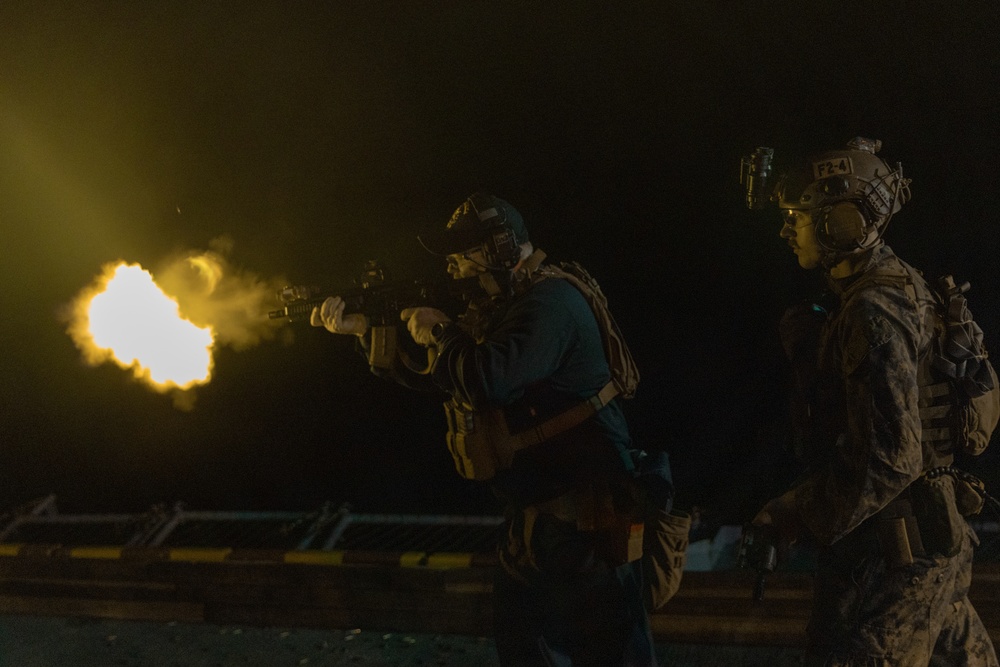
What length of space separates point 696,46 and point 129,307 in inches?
189

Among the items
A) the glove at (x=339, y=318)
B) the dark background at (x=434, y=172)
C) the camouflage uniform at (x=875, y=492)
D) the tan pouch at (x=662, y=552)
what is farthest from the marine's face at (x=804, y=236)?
the glove at (x=339, y=318)

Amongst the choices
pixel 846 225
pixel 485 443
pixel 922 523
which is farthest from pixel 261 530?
pixel 846 225

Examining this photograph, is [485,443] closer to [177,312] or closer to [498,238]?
[498,238]

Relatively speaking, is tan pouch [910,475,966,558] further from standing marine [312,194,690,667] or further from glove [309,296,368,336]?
glove [309,296,368,336]

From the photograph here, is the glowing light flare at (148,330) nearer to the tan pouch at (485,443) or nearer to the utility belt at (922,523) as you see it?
the tan pouch at (485,443)

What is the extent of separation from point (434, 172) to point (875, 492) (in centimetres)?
442

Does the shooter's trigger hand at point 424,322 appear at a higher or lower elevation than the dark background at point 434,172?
lower

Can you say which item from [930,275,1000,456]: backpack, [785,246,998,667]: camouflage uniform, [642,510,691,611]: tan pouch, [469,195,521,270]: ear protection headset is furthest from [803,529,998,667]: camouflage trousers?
[469,195,521,270]: ear protection headset

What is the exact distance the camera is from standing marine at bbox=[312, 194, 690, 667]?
125 inches

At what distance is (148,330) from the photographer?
577cm

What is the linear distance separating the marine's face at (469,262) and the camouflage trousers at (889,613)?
1.97 metres

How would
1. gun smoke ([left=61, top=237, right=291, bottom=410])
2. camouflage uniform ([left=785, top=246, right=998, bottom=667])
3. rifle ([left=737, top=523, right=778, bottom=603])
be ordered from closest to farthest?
camouflage uniform ([left=785, top=246, right=998, bottom=667]) → rifle ([left=737, top=523, right=778, bottom=603]) → gun smoke ([left=61, top=237, right=291, bottom=410])

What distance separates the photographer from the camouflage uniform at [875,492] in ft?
8.40

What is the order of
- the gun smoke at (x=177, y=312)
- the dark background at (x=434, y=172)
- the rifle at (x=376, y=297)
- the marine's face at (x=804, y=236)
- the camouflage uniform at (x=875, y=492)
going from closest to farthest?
the camouflage uniform at (x=875, y=492) < the marine's face at (x=804, y=236) < the rifle at (x=376, y=297) < the dark background at (x=434, y=172) < the gun smoke at (x=177, y=312)
